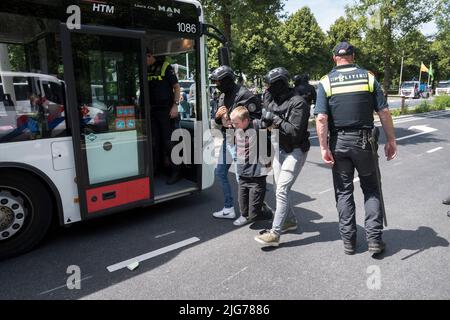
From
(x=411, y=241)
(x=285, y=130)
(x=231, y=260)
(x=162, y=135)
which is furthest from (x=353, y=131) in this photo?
(x=162, y=135)

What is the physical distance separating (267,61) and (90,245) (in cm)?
2076

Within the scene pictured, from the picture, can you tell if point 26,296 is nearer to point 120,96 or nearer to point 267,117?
point 120,96

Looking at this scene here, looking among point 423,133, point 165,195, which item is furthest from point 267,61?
point 165,195

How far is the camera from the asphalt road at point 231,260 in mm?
3006

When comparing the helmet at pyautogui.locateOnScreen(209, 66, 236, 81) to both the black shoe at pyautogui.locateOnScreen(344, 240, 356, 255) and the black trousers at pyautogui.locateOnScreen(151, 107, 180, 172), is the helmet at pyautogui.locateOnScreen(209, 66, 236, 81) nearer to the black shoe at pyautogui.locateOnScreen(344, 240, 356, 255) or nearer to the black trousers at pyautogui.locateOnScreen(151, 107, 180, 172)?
the black trousers at pyautogui.locateOnScreen(151, 107, 180, 172)

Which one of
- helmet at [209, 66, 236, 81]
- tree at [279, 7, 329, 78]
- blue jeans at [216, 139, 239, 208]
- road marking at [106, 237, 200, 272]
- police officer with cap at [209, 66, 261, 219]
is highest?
tree at [279, 7, 329, 78]

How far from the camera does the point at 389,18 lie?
16.2 meters

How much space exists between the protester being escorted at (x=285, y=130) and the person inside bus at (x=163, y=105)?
1.78 metres

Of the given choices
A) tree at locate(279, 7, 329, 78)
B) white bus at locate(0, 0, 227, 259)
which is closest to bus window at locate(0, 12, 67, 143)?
white bus at locate(0, 0, 227, 259)

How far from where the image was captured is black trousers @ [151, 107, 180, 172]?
513 cm

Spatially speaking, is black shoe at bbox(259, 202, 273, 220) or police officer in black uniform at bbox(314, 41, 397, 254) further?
black shoe at bbox(259, 202, 273, 220)

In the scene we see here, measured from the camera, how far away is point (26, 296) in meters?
2.96

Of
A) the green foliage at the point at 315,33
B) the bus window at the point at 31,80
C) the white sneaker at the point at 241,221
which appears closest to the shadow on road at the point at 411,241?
the white sneaker at the point at 241,221

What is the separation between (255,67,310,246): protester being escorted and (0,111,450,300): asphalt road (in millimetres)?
414
